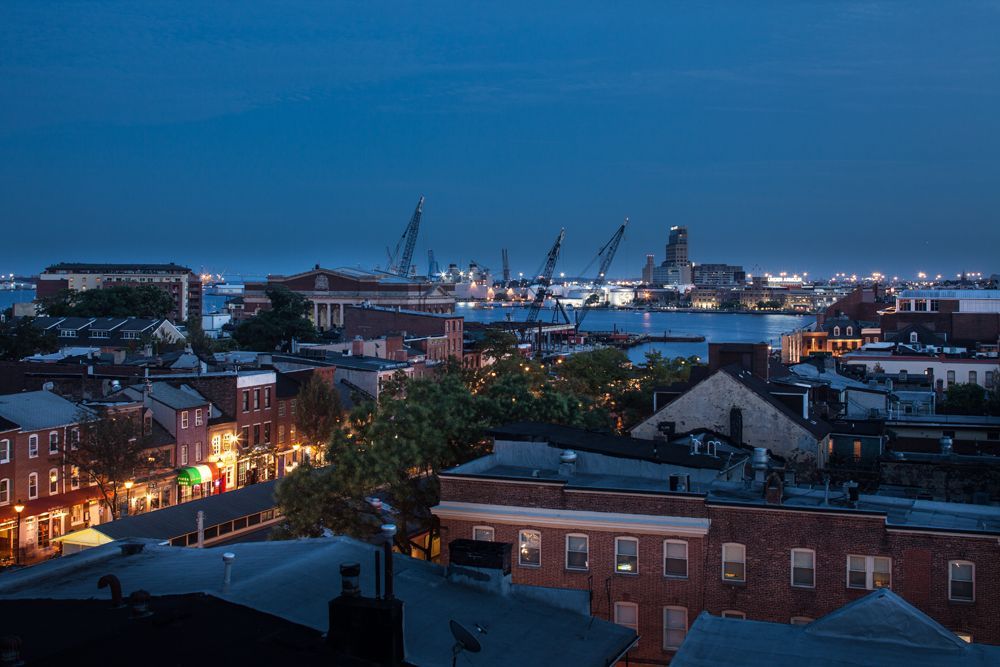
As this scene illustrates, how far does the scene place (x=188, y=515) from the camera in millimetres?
33344

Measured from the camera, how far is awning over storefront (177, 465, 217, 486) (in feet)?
136

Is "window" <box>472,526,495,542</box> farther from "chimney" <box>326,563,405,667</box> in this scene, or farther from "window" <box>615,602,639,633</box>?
"chimney" <box>326,563,405,667</box>

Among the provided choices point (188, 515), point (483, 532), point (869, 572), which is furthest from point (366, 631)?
point (188, 515)

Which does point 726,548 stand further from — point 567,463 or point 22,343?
point 22,343

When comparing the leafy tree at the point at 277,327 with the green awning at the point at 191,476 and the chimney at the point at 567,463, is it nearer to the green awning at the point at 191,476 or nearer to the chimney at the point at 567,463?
the green awning at the point at 191,476

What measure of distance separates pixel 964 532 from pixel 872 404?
27.1 metres

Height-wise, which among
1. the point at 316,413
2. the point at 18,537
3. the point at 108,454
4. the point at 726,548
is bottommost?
the point at 18,537

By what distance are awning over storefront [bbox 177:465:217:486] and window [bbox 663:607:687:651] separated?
2650cm

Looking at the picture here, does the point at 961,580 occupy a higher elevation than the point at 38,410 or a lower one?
lower

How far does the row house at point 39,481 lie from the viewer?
3462cm

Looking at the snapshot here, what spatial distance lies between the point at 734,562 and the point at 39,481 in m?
26.1

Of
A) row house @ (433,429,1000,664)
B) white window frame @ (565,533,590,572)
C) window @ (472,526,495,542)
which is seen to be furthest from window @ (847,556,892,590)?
window @ (472,526,495,542)

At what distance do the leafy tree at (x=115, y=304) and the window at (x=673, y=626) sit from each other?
9655 centimetres

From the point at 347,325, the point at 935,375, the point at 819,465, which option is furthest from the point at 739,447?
the point at 347,325
